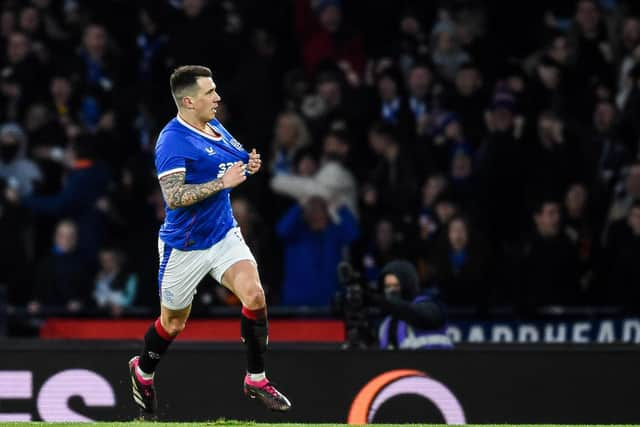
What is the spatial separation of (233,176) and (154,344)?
1420 mm

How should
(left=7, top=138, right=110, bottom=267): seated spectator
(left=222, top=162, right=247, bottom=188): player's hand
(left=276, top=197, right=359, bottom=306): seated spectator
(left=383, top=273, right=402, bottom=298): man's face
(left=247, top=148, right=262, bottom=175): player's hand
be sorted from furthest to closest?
(left=7, top=138, right=110, bottom=267): seated spectator < (left=276, top=197, right=359, bottom=306): seated spectator < (left=383, top=273, right=402, bottom=298): man's face < (left=247, top=148, right=262, bottom=175): player's hand < (left=222, top=162, right=247, bottom=188): player's hand

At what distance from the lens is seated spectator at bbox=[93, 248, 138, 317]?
14.9 m

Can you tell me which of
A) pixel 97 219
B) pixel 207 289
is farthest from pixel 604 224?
pixel 97 219

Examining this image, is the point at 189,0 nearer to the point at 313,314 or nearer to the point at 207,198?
the point at 313,314

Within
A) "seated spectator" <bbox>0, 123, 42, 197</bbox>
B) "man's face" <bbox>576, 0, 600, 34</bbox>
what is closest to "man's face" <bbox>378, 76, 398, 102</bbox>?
"man's face" <bbox>576, 0, 600, 34</bbox>

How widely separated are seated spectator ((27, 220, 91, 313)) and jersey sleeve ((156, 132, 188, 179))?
5.48 meters

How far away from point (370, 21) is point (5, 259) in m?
4.71

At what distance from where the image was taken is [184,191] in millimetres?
9273

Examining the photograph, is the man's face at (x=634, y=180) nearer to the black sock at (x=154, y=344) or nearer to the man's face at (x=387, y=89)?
the man's face at (x=387, y=89)

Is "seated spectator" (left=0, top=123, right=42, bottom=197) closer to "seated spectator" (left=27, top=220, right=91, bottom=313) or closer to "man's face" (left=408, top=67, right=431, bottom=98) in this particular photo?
"seated spectator" (left=27, top=220, right=91, bottom=313)

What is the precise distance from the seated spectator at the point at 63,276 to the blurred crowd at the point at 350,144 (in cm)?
2

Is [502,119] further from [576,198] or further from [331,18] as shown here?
[331,18]

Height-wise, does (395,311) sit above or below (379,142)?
below

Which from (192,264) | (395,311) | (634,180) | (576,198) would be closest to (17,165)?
(576,198)
